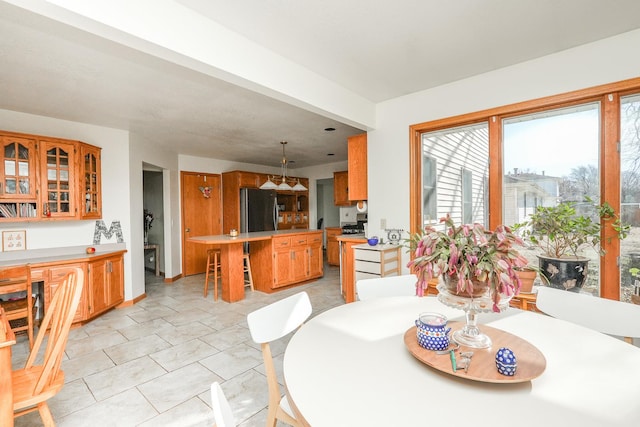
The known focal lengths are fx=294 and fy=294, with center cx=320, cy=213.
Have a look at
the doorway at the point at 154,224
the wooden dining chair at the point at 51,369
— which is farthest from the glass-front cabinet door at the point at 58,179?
the wooden dining chair at the point at 51,369

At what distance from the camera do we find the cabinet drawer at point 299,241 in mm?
5002

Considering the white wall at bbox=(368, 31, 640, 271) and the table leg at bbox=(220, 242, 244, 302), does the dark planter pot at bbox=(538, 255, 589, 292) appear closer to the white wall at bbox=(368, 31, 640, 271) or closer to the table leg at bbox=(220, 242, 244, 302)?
the white wall at bbox=(368, 31, 640, 271)

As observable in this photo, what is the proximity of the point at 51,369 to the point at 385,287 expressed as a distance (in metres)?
1.90

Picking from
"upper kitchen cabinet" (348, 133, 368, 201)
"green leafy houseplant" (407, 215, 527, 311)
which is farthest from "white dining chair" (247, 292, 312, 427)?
"upper kitchen cabinet" (348, 133, 368, 201)

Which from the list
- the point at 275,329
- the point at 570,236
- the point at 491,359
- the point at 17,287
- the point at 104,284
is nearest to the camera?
the point at 491,359

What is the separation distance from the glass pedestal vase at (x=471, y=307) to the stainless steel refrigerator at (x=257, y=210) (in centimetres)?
535

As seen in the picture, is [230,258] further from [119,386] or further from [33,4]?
[33,4]

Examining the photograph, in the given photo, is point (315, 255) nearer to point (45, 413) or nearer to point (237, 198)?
point (237, 198)

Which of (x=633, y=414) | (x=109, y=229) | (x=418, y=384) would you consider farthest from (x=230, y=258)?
(x=633, y=414)

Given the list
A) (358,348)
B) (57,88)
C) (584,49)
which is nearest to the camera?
(358,348)

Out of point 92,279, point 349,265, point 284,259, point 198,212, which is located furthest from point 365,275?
point 198,212

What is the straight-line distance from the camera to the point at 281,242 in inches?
189

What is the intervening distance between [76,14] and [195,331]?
2.91 meters

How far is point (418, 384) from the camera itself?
913 mm
